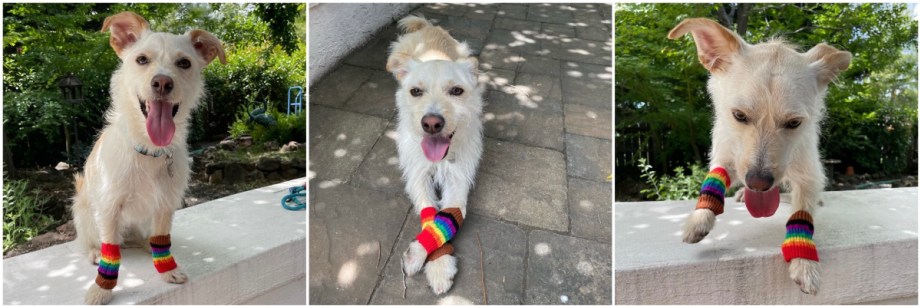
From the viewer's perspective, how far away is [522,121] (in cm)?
369

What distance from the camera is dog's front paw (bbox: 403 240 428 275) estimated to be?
2434mm

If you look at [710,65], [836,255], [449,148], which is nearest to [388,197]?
[449,148]

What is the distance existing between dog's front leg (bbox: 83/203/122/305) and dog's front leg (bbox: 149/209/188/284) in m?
0.17

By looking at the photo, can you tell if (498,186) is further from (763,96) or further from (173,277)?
(173,277)

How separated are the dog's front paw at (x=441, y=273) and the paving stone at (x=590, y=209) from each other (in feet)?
2.31

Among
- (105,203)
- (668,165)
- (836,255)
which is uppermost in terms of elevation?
(105,203)

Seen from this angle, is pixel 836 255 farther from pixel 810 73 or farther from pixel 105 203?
pixel 105 203

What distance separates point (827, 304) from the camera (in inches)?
101

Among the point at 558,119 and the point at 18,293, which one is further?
the point at 558,119

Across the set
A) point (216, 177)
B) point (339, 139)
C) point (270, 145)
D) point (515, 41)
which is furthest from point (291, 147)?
point (515, 41)

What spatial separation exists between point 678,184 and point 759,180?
2651mm

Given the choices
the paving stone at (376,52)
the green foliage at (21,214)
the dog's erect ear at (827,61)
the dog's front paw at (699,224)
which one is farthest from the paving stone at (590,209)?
the green foliage at (21,214)

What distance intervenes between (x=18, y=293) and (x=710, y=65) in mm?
3400

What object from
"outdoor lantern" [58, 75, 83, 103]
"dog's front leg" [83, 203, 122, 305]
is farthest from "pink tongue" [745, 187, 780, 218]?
"outdoor lantern" [58, 75, 83, 103]
